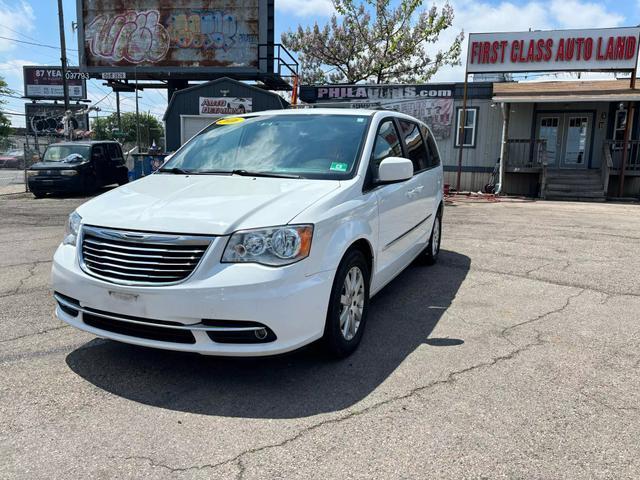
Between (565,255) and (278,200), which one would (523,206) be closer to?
(565,255)

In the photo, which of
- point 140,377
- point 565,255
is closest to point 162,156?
point 565,255

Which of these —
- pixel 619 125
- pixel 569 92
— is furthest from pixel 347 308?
pixel 619 125

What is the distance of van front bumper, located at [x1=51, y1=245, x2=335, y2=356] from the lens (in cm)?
306

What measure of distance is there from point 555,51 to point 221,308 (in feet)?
62.6

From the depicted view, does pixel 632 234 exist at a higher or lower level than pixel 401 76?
lower

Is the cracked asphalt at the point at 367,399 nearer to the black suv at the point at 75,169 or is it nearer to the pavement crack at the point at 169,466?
the pavement crack at the point at 169,466

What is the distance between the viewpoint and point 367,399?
10.7ft

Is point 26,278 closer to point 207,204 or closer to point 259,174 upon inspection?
point 259,174

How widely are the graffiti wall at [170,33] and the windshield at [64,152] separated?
33.5ft

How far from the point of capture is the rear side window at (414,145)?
5.39 m

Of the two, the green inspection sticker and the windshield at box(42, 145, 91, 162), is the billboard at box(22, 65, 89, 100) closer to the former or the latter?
the windshield at box(42, 145, 91, 162)

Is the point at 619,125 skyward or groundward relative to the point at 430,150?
skyward

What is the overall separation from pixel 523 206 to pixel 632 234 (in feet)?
17.6

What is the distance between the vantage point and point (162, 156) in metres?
17.2
